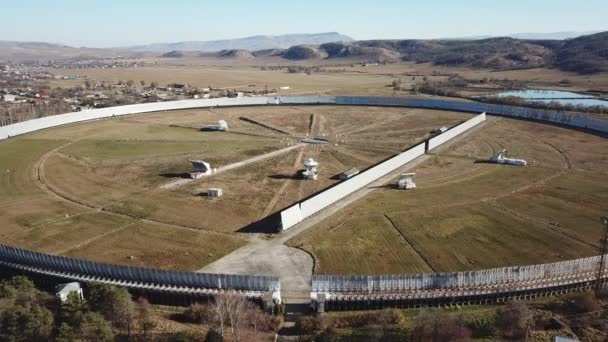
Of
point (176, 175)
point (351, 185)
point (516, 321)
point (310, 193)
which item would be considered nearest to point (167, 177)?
point (176, 175)

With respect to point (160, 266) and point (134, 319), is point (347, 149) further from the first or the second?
point (134, 319)

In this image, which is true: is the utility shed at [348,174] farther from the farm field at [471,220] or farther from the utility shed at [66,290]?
the utility shed at [66,290]

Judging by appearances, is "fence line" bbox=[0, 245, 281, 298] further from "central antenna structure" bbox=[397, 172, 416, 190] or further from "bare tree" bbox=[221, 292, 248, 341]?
"central antenna structure" bbox=[397, 172, 416, 190]

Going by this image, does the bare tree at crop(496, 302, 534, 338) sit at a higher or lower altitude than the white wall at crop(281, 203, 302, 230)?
lower

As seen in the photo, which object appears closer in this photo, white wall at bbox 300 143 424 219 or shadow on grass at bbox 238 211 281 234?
shadow on grass at bbox 238 211 281 234

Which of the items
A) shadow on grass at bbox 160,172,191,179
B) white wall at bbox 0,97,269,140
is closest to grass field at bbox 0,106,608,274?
shadow on grass at bbox 160,172,191,179

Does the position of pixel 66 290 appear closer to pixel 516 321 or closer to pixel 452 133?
pixel 516 321
